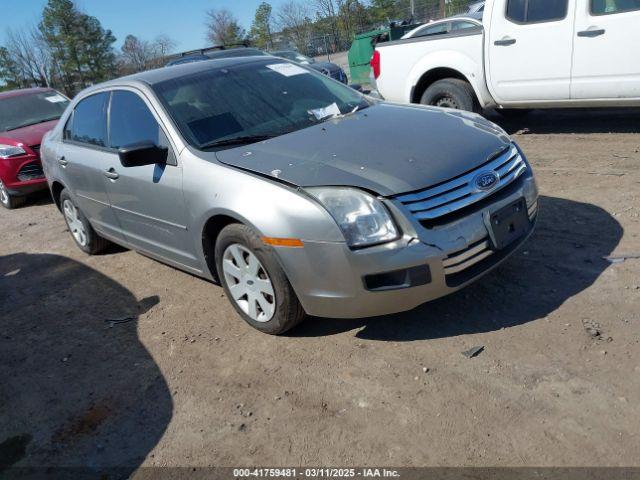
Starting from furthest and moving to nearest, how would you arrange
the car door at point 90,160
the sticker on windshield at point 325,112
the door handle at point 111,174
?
the car door at point 90,160
the door handle at point 111,174
the sticker on windshield at point 325,112

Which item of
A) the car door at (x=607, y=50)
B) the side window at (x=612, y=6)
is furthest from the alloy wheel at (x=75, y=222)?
the side window at (x=612, y=6)

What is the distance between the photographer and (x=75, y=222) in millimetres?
5977

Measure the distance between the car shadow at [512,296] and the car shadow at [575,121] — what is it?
329cm

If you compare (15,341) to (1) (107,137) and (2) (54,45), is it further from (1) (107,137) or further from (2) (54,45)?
(2) (54,45)

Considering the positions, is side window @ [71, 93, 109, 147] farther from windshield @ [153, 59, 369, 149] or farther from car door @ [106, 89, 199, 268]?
windshield @ [153, 59, 369, 149]

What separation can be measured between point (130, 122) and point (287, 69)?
1.32 metres

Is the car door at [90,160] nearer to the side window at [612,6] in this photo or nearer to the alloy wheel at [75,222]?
the alloy wheel at [75,222]

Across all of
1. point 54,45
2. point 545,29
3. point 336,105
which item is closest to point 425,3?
point 54,45

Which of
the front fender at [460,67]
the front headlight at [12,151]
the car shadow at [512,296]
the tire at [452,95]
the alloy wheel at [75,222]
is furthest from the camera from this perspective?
the front headlight at [12,151]

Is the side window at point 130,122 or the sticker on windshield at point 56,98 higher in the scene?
the side window at point 130,122

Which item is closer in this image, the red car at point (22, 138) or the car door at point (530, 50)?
the car door at point (530, 50)

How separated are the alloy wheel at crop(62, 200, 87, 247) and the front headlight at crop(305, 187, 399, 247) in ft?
12.0

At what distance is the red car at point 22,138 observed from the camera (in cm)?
849

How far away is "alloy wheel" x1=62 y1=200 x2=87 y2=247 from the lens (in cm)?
586
